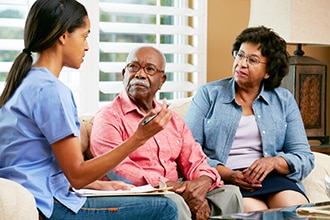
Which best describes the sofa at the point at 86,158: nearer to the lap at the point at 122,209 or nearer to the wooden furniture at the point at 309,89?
the lap at the point at 122,209

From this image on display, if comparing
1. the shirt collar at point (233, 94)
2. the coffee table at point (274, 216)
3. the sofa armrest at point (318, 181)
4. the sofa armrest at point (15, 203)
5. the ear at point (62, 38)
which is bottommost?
the sofa armrest at point (318, 181)

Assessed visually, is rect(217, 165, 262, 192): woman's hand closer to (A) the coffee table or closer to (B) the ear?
(A) the coffee table

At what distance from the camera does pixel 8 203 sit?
6.40ft

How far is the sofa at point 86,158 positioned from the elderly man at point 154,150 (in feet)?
0.41

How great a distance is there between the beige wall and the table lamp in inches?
15.2

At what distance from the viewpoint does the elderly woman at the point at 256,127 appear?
9.95 feet

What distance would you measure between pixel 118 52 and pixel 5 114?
64.5 inches

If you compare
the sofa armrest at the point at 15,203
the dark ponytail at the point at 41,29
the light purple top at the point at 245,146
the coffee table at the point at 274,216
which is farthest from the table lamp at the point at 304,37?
the sofa armrest at the point at 15,203

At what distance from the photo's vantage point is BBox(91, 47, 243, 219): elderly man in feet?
9.05

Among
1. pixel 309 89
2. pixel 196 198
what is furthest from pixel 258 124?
pixel 309 89

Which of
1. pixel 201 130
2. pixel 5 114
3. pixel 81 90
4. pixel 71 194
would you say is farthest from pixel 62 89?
pixel 81 90

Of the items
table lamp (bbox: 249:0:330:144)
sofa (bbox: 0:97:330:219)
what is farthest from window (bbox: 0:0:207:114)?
sofa (bbox: 0:97:330:219)

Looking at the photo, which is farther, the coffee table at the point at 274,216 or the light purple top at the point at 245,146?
the light purple top at the point at 245,146

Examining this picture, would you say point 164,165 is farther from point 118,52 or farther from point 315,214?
point 118,52
